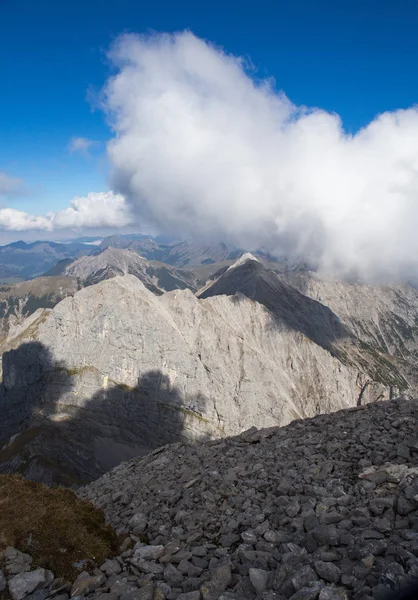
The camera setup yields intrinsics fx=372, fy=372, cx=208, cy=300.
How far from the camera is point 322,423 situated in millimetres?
27688

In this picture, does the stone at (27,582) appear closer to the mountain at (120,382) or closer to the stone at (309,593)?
the stone at (309,593)

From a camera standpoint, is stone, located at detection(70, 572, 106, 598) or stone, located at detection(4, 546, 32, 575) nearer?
stone, located at detection(70, 572, 106, 598)

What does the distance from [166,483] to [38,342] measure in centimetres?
12968

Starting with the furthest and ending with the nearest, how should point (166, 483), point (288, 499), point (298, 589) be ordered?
point (166, 483) < point (288, 499) < point (298, 589)

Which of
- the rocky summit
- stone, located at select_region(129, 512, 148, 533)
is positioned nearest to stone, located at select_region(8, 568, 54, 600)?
the rocky summit

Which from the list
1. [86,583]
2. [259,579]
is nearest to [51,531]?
[86,583]

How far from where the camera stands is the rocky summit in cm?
1029

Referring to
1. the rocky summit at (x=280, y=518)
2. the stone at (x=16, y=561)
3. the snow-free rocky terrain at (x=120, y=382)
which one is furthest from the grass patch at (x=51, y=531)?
the snow-free rocky terrain at (x=120, y=382)

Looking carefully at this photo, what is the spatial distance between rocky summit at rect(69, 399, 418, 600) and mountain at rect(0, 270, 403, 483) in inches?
3431

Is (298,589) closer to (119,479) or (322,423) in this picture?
(322,423)

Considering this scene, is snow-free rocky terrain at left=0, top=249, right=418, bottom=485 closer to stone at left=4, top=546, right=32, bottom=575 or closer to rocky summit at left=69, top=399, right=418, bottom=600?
rocky summit at left=69, top=399, right=418, bottom=600

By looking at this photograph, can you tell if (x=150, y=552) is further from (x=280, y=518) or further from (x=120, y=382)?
(x=120, y=382)

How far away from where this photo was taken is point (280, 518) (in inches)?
592

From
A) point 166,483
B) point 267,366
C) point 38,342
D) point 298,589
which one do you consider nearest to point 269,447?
point 166,483
